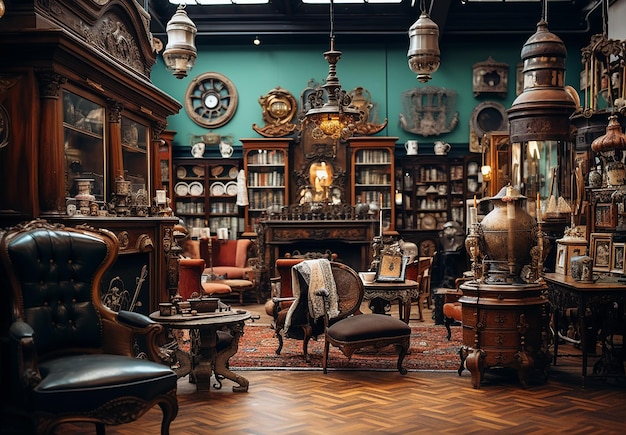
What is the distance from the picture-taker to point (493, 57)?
45.6 ft

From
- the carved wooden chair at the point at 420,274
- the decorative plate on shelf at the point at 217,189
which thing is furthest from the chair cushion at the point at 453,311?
the decorative plate on shelf at the point at 217,189

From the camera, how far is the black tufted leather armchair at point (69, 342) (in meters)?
3.74

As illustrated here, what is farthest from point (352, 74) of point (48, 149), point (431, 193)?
point (48, 149)

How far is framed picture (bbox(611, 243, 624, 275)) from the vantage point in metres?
6.57

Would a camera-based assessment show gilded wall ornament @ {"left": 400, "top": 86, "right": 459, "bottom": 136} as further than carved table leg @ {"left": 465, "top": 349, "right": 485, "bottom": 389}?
Yes

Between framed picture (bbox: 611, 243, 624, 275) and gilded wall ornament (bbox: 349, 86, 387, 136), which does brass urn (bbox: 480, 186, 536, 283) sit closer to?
framed picture (bbox: 611, 243, 624, 275)

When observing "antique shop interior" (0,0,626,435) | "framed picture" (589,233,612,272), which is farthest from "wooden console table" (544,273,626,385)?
"framed picture" (589,233,612,272)

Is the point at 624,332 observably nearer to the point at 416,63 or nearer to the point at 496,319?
the point at 496,319

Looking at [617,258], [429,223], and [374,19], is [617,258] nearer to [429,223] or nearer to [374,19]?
[429,223]

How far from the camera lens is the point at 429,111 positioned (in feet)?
45.4

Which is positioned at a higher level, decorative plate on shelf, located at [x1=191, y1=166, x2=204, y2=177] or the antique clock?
the antique clock

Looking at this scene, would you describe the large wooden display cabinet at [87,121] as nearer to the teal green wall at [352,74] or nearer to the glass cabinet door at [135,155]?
the glass cabinet door at [135,155]

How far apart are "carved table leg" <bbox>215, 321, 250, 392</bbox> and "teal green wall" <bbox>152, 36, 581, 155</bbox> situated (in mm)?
8521

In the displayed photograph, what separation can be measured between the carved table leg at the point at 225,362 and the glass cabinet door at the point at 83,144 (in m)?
1.65
